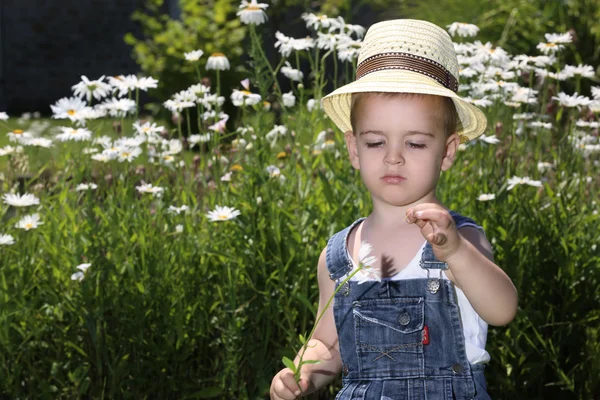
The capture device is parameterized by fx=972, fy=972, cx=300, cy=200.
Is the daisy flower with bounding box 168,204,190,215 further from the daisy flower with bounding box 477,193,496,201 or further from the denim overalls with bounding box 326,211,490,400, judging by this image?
the denim overalls with bounding box 326,211,490,400

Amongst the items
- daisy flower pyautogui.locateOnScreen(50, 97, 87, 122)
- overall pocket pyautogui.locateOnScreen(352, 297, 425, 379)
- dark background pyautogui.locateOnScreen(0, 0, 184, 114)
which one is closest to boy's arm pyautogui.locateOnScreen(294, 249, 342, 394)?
overall pocket pyautogui.locateOnScreen(352, 297, 425, 379)

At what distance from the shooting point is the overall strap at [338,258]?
222cm

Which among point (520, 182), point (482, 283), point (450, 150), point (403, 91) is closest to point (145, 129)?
point (520, 182)

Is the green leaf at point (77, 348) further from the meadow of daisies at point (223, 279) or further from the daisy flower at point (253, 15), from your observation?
the daisy flower at point (253, 15)

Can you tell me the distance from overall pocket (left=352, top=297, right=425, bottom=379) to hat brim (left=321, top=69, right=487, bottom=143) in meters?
0.43

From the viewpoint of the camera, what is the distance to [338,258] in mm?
2244

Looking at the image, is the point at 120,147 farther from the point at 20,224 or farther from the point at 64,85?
the point at 64,85

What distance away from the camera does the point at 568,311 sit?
3410 millimetres

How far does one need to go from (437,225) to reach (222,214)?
152cm

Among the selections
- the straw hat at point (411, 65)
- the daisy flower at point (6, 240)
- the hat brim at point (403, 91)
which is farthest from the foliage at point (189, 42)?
the straw hat at point (411, 65)

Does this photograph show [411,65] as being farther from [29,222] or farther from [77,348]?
[29,222]

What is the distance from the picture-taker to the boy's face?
2.03 m

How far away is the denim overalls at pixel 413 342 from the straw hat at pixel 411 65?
0.93 feet

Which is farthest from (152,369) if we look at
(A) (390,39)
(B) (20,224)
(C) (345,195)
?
(A) (390,39)
